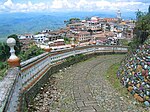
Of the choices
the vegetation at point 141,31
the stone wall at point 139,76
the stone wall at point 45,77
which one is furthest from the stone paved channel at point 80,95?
the vegetation at point 141,31

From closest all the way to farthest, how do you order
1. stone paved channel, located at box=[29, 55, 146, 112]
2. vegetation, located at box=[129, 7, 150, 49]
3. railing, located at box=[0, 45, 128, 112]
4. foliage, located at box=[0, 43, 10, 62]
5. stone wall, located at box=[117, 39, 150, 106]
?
railing, located at box=[0, 45, 128, 112]
stone paved channel, located at box=[29, 55, 146, 112]
stone wall, located at box=[117, 39, 150, 106]
vegetation, located at box=[129, 7, 150, 49]
foliage, located at box=[0, 43, 10, 62]

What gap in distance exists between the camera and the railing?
323cm

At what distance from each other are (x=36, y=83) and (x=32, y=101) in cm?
72

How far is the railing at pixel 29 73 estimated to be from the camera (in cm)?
323

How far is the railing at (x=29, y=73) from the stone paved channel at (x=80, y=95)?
1.84 feet

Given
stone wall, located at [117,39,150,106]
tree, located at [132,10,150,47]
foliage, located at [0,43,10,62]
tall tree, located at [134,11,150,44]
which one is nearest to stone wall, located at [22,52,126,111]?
stone wall, located at [117,39,150,106]

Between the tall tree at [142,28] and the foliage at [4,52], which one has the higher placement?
the tall tree at [142,28]

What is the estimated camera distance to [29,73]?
5.44 metres

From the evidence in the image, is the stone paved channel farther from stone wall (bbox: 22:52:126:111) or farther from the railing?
the railing

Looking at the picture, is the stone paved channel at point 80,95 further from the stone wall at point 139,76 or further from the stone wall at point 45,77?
the stone wall at point 139,76

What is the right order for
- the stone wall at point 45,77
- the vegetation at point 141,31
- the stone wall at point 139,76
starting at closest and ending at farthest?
the stone wall at point 45,77
the stone wall at point 139,76
the vegetation at point 141,31

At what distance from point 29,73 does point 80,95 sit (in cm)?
167

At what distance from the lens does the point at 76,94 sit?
5.94 m

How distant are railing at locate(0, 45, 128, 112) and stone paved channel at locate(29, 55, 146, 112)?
56cm
